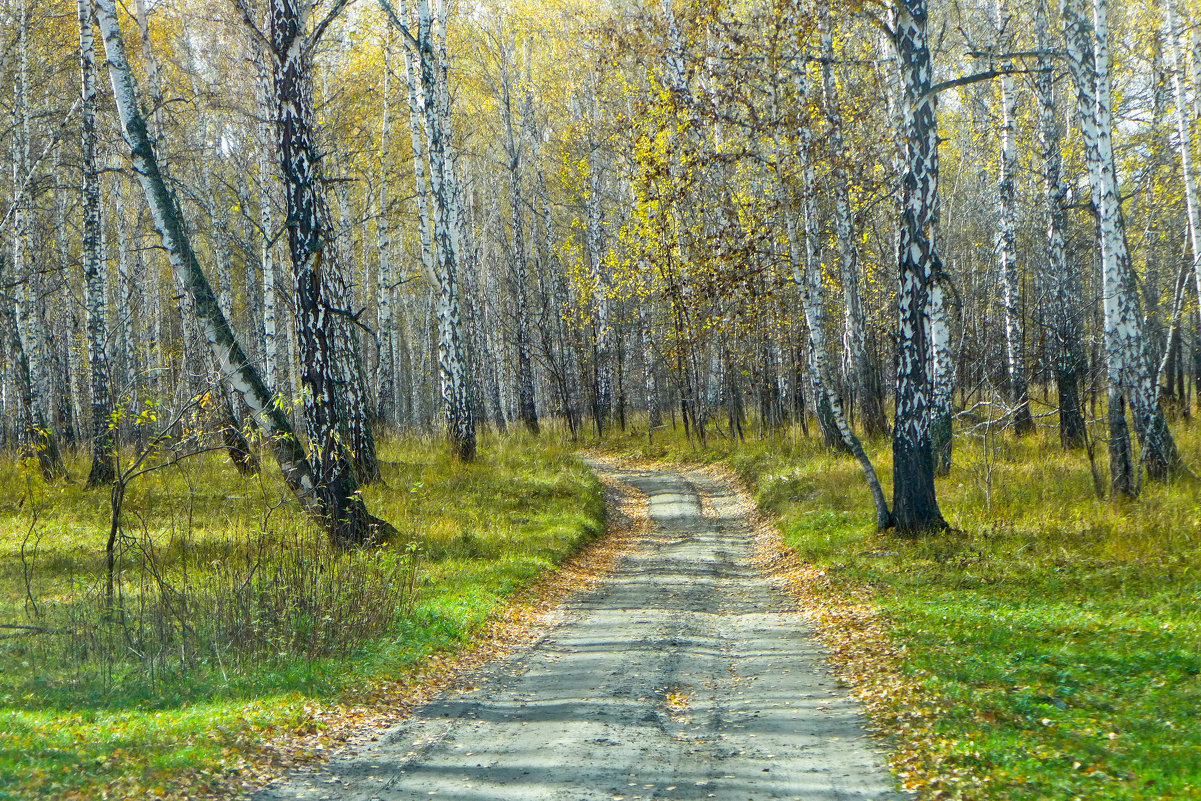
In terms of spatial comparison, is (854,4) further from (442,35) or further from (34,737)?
(442,35)

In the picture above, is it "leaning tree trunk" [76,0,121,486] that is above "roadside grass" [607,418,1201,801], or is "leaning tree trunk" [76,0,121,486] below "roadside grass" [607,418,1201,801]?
above

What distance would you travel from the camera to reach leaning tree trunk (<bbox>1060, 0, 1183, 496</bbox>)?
39.9ft

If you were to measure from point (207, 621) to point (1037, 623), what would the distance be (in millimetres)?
7504

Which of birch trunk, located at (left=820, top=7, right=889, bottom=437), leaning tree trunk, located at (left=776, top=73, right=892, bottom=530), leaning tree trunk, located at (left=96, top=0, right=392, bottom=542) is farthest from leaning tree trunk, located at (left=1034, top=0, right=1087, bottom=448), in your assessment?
leaning tree trunk, located at (left=96, top=0, right=392, bottom=542)

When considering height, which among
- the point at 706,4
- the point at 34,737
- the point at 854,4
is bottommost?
the point at 34,737

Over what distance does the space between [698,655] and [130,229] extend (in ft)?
97.3

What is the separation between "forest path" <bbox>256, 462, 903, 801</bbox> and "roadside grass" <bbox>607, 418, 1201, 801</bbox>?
65 centimetres

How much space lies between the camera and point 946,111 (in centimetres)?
3447

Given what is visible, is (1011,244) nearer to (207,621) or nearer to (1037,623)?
(1037,623)

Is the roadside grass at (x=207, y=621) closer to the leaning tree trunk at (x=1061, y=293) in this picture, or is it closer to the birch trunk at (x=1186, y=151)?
the leaning tree trunk at (x=1061, y=293)

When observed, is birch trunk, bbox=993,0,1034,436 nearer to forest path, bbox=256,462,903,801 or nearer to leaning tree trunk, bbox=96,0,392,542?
forest path, bbox=256,462,903,801

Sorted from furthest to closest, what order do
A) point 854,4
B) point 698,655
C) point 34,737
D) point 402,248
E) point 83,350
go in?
1. point 402,248
2. point 83,350
3. point 854,4
4. point 698,655
5. point 34,737

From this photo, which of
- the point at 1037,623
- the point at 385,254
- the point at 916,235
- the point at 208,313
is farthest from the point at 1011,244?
the point at 208,313

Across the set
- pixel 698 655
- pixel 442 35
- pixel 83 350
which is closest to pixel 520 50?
pixel 442 35
